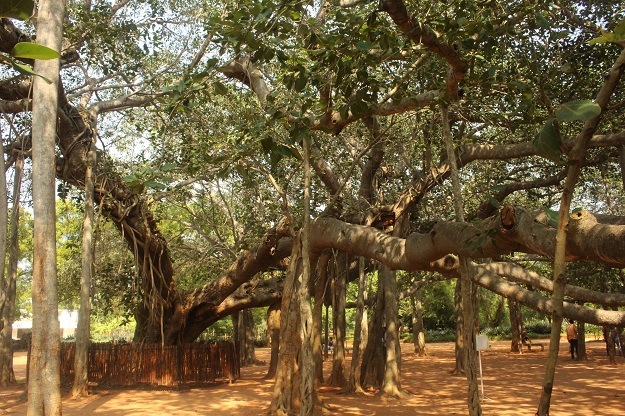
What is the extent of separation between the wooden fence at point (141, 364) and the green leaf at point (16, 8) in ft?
41.1

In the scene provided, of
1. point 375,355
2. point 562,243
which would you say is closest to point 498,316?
point 375,355

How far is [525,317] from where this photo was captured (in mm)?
38125

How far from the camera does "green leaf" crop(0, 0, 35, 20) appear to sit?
55.3 inches

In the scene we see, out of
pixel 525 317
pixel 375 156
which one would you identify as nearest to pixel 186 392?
pixel 375 156

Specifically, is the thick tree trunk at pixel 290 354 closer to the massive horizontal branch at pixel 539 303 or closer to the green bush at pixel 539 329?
the massive horizontal branch at pixel 539 303

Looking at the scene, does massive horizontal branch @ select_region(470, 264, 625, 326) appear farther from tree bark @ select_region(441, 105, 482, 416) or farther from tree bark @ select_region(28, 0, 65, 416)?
tree bark @ select_region(28, 0, 65, 416)

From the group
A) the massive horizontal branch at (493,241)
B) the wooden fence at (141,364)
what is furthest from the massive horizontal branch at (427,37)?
the wooden fence at (141,364)

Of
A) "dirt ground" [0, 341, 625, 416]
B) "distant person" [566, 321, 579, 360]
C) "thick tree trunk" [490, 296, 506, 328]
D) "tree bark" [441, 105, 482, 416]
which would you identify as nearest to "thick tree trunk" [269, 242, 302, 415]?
"dirt ground" [0, 341, 625, 416]

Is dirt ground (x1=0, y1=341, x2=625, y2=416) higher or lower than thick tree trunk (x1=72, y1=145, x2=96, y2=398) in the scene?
lower

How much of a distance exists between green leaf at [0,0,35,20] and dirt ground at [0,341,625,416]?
8851mm

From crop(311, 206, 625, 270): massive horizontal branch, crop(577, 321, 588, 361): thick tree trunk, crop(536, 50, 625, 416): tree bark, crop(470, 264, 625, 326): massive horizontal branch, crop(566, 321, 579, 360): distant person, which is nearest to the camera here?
crop(536, 50, 625, 416): tree bark

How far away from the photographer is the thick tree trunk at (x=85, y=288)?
11.1m

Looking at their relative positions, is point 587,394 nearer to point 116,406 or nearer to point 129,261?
point 116,406

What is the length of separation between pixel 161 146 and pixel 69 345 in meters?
5.72
